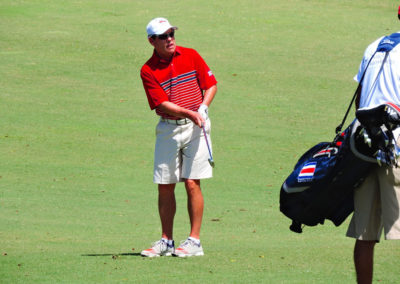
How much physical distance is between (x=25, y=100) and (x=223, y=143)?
4012 mm

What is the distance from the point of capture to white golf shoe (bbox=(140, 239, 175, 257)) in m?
7.44

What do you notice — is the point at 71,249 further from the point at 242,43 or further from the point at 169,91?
the point at 242,43

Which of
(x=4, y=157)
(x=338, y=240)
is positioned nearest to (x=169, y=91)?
(x=338, y=240)

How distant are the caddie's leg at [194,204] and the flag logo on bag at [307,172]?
212 centimetres

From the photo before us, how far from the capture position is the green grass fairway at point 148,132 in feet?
23.6

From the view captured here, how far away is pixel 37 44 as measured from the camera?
19078mm

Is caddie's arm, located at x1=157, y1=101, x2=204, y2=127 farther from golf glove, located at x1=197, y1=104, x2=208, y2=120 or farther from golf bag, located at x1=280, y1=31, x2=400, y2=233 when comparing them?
golf bag, located at x1=280, y1=31, x2=400, y2=233

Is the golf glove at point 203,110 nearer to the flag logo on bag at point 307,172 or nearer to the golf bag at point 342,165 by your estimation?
the golf bag at point 342,165

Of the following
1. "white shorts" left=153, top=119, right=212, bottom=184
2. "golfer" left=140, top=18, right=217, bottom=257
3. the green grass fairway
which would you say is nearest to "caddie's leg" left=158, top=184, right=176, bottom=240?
"golfer" left=140, top=18, right=217, bottom=257

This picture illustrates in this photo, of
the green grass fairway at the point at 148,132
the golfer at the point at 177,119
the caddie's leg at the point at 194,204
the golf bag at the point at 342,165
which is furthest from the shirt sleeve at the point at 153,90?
the golf bag at the point at 342,165

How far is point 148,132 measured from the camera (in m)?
13.7

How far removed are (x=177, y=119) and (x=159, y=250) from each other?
113 centimetres

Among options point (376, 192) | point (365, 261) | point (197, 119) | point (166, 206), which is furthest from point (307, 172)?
point (166, 206)

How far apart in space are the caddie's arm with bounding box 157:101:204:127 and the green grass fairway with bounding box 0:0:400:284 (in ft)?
3.78
